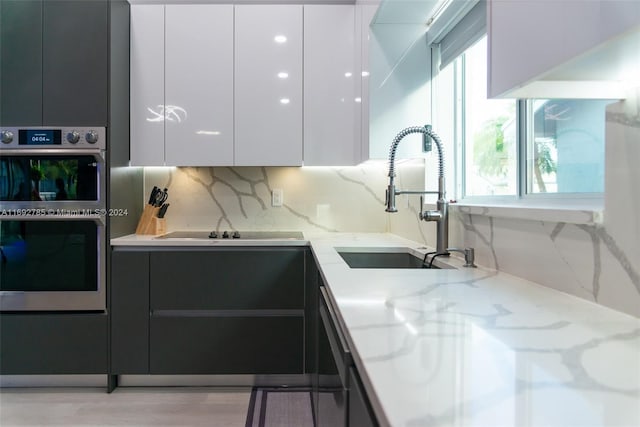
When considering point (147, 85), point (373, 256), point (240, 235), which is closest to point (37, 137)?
point (147, 85)

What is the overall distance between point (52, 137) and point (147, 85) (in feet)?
1.96

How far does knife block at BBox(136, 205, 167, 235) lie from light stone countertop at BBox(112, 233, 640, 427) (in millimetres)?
1862

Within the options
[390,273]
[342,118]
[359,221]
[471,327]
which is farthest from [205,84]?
[471,327]

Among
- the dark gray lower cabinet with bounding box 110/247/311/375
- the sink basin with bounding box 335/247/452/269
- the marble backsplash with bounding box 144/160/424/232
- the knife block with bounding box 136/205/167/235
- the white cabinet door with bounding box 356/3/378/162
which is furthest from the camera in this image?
the marble backsplash with bounding box 144/160/424/232

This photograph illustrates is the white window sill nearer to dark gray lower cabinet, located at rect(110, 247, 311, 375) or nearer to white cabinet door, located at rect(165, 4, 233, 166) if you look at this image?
dark gray lower cabinet, located at rect(110, 247, 311, 375)

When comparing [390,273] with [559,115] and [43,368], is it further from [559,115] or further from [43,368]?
[43,368]

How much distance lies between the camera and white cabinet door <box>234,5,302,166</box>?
2418 millimetres

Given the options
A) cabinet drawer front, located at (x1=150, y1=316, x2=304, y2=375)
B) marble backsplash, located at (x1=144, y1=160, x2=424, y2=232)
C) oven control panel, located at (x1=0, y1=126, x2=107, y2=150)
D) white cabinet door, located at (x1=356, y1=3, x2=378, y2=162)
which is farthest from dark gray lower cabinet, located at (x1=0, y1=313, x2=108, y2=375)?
white cabinet door, located at (x1=356, y1=3, x2=378, y2=162)

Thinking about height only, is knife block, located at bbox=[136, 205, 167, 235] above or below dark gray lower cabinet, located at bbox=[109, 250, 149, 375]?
above

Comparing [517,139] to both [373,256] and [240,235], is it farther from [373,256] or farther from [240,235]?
[240,235]

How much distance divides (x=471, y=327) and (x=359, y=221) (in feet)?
6.81

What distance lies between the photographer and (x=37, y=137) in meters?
2.20

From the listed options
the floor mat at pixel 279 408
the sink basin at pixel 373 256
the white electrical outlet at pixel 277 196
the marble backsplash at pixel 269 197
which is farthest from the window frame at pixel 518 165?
the floor mat at pixel 279 408

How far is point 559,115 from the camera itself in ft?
4.37
